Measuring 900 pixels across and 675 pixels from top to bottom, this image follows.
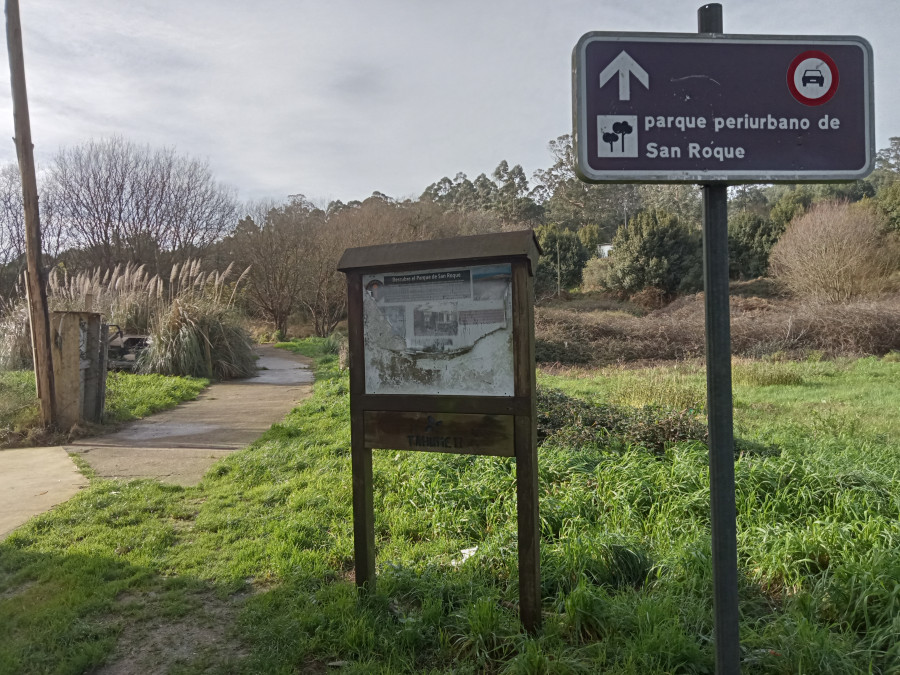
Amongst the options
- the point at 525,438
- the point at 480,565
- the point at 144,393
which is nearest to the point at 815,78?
the point at 525,438

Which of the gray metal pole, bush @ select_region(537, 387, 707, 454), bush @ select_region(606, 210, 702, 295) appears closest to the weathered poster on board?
the gray metal pole

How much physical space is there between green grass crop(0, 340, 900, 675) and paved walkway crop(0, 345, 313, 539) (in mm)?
437

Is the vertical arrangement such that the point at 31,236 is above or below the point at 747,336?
above

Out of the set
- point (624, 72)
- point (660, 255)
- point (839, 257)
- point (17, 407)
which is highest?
point (660, 255)

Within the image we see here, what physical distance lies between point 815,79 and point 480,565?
8.88 feet

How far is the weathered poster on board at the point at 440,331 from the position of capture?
288 centimetres

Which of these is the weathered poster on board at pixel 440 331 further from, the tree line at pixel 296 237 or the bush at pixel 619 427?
the tree line at pixel 296 237

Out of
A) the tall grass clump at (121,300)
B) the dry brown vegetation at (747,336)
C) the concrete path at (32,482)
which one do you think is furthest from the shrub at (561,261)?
the concrete path at (32,482)

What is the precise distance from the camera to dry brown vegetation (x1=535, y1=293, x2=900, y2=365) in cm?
1602

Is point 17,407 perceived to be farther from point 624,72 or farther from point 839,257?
point 839,257

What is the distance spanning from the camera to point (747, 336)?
1681cm

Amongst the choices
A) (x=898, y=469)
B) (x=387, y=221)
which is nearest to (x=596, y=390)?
(x=898, y=469)

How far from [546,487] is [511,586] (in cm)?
140

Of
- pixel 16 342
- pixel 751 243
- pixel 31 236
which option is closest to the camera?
pixel 31 236
